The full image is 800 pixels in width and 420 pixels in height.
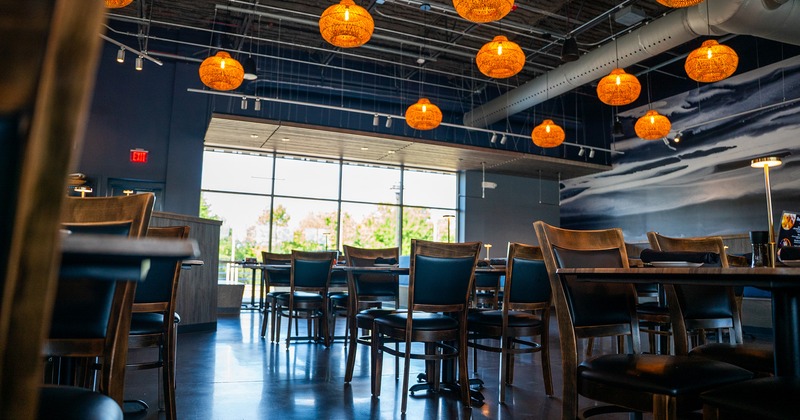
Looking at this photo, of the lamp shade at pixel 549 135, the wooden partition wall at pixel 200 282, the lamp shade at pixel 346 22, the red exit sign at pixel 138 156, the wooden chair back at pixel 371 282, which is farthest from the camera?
the red exit sign at pixel 138 156

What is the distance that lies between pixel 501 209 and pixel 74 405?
13228 millimetres

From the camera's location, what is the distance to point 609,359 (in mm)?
1702

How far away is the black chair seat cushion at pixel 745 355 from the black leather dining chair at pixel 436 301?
1368 mm

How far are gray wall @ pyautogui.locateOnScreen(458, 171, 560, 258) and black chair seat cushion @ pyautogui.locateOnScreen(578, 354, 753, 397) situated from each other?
37.7ft

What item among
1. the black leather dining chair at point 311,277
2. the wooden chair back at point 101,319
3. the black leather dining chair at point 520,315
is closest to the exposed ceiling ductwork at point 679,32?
the black leather dining chair at point 520,315

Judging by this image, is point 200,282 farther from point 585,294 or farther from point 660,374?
point 660,374

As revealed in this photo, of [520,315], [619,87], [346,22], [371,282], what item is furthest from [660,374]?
[619,87]

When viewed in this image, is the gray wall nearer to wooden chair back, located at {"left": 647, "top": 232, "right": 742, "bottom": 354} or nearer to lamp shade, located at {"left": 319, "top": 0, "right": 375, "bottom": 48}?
lamp shade, located at {"left": 319, "top": 0, "right": 375, "bottom": 48}

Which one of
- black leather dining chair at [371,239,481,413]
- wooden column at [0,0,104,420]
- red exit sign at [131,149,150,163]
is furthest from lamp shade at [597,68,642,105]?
red exit sign at [131,149,150,163]

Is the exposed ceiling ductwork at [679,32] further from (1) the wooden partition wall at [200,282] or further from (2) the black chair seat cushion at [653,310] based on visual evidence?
(1) the wooden partition wall at [200,282]

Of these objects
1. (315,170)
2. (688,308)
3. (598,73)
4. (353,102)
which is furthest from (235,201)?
(688,308)

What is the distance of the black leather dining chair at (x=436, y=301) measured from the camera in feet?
10.3

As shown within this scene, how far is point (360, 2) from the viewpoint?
8.66 m

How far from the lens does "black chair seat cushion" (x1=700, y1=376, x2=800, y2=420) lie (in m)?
1.15
